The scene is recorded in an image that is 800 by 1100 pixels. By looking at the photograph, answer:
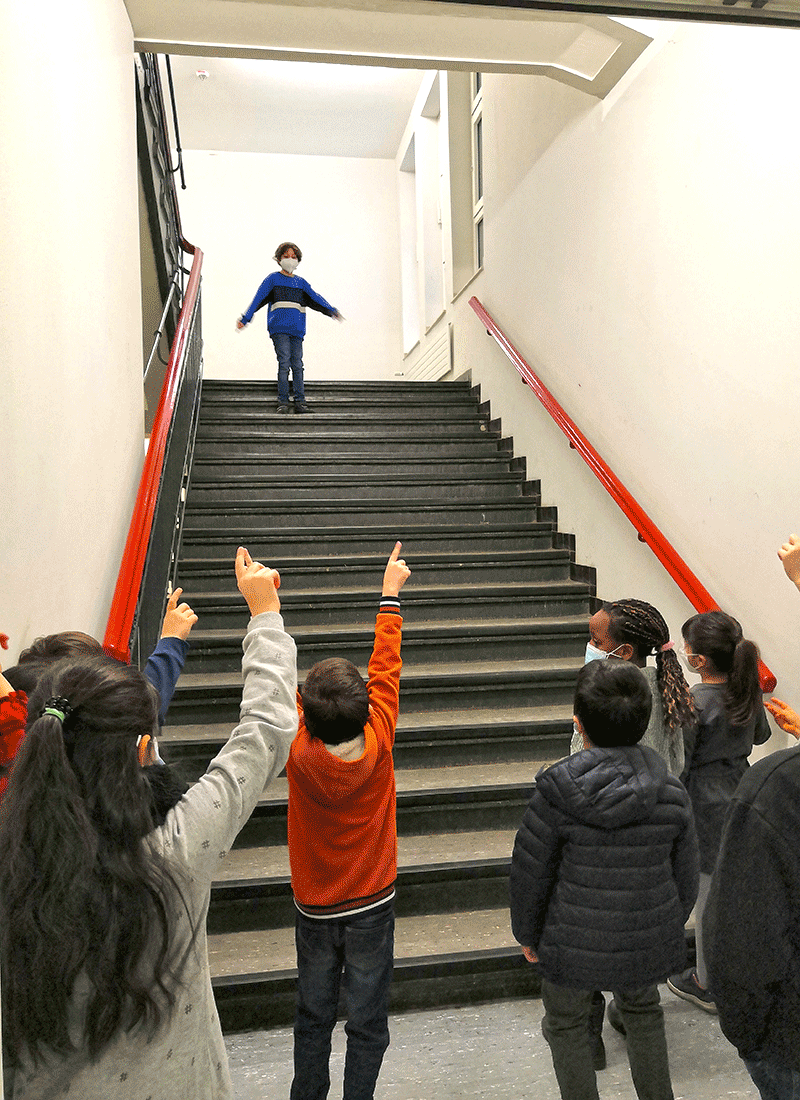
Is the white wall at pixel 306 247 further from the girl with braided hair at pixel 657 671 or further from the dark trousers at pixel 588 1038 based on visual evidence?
the dark trousers at pixel 588 1038

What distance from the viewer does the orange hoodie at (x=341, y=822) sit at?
187 cm

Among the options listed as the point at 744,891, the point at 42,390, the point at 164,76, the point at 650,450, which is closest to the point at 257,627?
the point at 744,891

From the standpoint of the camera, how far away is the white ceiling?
8945 millimetres

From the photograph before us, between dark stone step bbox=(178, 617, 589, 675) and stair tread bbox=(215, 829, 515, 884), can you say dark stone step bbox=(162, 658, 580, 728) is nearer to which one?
dark stone step bbox=(178, 617, 589, 675)

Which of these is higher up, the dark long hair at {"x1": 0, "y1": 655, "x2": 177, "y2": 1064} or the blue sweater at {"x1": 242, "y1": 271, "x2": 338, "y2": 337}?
the blue sweater at {"x1": 242, "y1": 271, "x2": 338, "y2": 337}

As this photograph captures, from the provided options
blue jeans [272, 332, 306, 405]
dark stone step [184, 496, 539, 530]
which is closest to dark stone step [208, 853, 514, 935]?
dark stone step [184, 496, 539, 530]

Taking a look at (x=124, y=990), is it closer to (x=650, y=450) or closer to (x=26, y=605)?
(x=26, y=605)

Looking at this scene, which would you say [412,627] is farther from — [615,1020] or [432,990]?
[615,1020]

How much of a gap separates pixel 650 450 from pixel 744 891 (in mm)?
3066

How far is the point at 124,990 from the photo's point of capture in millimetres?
989

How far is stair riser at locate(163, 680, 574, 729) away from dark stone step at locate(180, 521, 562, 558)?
112 centimetres

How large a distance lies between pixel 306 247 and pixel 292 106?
5.24 feet

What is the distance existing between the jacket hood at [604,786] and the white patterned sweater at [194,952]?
0.69 m

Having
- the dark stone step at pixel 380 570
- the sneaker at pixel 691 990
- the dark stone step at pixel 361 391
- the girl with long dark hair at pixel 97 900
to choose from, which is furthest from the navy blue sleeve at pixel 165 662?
the dark stone step at pixel 361 391
